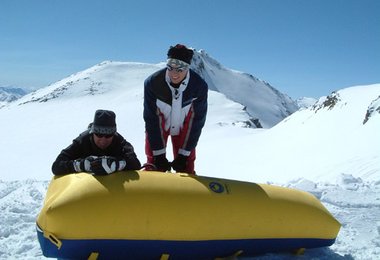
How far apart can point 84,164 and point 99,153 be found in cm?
52

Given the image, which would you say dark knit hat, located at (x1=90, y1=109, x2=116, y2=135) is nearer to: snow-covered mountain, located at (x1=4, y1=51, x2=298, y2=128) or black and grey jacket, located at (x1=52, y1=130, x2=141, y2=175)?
black and grey jacket, located at (x1=52, y1=130, x2=141, y2=175)

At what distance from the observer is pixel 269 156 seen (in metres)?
19.0

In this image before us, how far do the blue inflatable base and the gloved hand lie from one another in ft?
2.42

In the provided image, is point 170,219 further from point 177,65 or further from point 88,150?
point 177,65

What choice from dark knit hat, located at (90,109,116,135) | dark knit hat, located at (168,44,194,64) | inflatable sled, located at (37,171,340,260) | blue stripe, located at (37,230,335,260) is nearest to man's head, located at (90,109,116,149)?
dark knit hat, located at (90,109,116,135)

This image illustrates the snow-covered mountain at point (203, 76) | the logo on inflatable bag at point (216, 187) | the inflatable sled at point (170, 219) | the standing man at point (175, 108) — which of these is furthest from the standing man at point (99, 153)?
the snow-covered mountain at point (203, 76)

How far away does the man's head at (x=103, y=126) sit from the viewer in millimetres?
4348

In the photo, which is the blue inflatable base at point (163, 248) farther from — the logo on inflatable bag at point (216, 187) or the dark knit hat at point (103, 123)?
the dark knit hat at point (103, 123)

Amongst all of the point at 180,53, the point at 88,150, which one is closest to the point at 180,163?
the point at 88,150

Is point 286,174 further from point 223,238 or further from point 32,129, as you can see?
point 32,129

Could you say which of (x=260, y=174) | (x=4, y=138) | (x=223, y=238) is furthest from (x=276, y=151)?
(x=4, y=138)

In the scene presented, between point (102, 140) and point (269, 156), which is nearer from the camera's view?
point (102, 140)

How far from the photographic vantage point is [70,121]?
3841cm

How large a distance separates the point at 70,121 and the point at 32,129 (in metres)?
4.50
